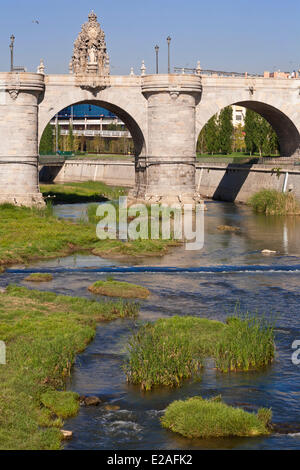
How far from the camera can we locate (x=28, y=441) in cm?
1711

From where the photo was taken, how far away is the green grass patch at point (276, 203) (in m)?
61.6

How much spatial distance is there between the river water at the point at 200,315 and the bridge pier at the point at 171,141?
10.5 m

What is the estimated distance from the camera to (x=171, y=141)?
62969mm

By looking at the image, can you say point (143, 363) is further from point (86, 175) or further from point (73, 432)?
point (86, 175)

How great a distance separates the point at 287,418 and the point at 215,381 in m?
2.88

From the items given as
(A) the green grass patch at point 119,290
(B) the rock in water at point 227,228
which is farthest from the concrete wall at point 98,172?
(A) the green grass patch at point 119,290

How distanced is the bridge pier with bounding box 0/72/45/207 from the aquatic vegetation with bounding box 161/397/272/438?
142 ft

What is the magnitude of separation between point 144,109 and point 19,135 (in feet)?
34.8

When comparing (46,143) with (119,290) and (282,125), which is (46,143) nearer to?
(282,125)

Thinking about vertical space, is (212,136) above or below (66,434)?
above

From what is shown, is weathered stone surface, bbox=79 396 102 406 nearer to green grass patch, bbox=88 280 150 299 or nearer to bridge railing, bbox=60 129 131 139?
green grass patch, bbox=88 280 150 299

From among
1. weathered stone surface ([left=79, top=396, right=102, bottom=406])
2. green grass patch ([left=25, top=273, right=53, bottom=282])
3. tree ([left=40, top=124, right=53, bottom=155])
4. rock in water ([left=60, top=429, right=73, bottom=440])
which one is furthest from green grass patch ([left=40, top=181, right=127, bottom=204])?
rock in water ([left=60, top=429, right=73, bottom=440])

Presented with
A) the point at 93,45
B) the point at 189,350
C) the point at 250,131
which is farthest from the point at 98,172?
the point at 189,350

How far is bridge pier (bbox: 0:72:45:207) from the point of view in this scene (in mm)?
59188
